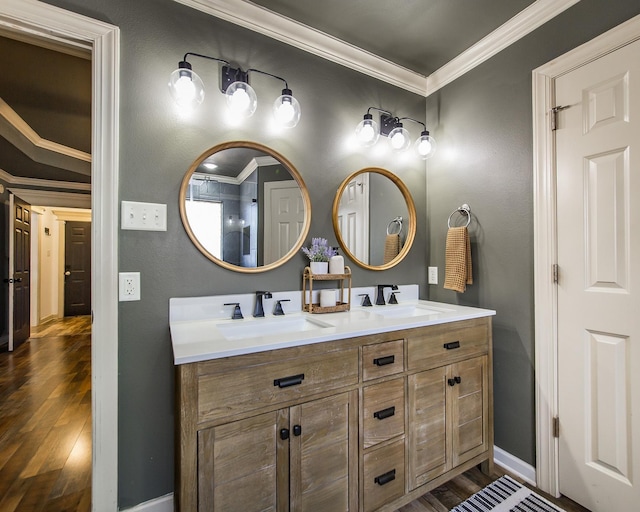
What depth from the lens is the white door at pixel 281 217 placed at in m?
1.71

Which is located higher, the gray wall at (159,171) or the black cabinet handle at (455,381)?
the gray wall at (159,171)

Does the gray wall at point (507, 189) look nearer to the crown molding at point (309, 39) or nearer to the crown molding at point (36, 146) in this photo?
the crown molding at point (309, 39)

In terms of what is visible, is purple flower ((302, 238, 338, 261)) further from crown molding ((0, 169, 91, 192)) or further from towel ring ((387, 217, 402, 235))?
crown molding ((0, 169, 91, 192))

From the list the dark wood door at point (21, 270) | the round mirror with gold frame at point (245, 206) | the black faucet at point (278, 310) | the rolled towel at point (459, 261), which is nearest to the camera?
the round mirror with gold frame at point (245, 206)

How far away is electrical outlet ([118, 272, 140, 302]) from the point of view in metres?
1.33

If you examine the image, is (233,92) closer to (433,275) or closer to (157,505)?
(433,275)

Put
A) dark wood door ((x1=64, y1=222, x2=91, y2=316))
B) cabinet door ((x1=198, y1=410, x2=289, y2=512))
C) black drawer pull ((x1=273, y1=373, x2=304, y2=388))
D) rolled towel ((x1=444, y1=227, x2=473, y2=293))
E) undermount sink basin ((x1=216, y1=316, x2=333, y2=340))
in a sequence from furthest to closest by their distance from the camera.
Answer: dark wood door ((x1=64, y1=222, x2=91, y2=316)), rolled towel ((x1=444, y1=227, x2=473, y2=293)), undermount sink basin ((x1=216, y1=316, x2=333, y2=340)), black drawer pull ((x1=273, y1=373, x2=304, y2=388)), cabinet door ((x1=198, y1=410, x2=289, y2=512))

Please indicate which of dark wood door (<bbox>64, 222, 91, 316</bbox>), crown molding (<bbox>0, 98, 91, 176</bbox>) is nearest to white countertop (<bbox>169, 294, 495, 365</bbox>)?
crown molding (<bbox>0, 98, 91, 176</bbox>)

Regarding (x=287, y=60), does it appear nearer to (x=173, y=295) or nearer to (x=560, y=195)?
(x=173, y=295)

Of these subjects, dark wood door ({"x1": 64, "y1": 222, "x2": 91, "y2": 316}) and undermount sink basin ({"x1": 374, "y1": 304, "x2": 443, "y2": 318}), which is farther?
dark wood door ({"x1": 64, "y1": 222, "x2": 91, "y2": 316})

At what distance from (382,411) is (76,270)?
25.6ft

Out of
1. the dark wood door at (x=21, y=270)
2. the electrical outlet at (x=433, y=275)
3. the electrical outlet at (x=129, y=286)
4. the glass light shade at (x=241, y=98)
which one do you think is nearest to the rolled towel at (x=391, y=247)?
the electrical outlet at (x=433, y=275)

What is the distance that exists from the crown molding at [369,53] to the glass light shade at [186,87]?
1.36 ft

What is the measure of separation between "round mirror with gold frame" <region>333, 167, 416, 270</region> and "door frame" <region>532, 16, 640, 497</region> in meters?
0.77
